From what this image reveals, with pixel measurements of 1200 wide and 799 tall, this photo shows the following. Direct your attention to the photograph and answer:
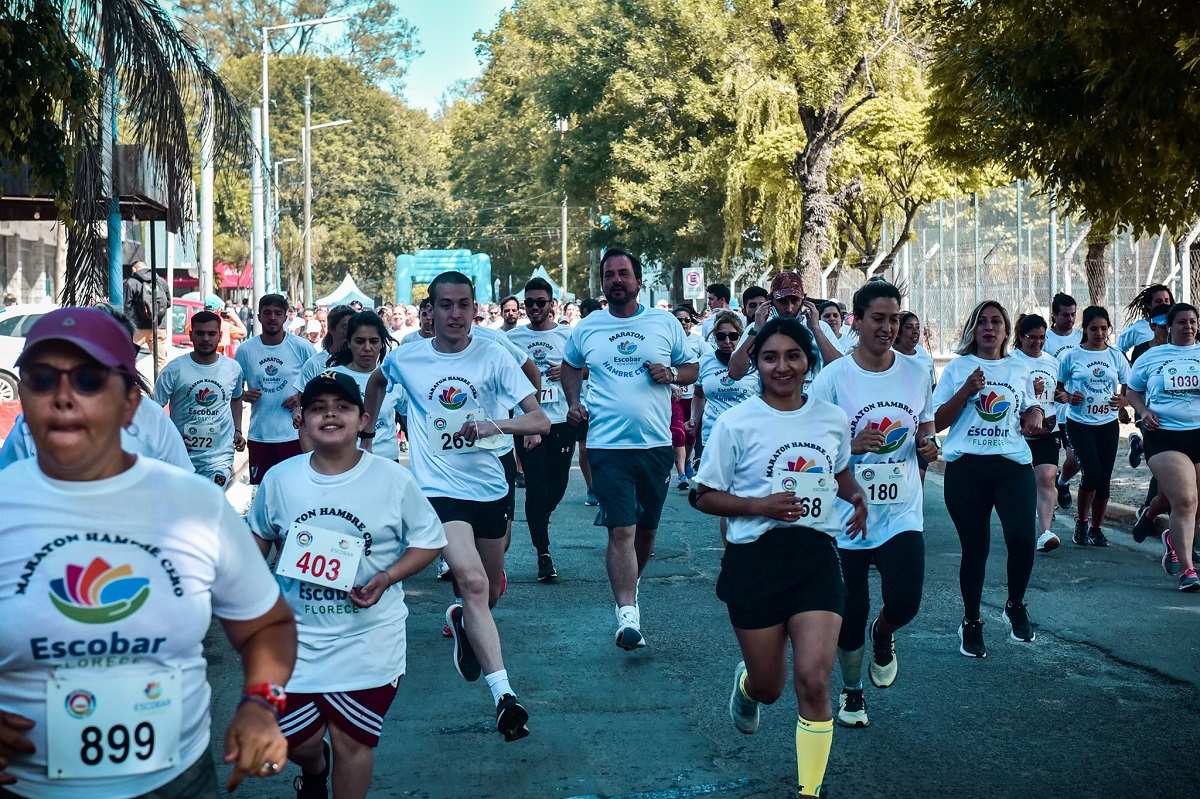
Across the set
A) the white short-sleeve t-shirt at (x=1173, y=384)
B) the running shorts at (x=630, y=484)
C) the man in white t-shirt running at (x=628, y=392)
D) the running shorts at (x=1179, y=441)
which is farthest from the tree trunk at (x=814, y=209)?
the running shorts at (x=630, y=484)

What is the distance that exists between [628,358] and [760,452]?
349 cm

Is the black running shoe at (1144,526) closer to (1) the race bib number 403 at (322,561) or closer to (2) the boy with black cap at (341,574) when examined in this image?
(2) the boy with black cap at (341,574)

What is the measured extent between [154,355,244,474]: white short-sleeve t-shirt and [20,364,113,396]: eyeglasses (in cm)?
767

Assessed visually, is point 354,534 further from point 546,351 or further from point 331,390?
point 546,351

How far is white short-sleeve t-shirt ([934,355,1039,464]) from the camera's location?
8.42 meters

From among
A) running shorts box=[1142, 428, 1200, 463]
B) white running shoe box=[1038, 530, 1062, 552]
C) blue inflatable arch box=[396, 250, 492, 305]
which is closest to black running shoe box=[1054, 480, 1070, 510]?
white running shoe box=[1038, 530, 1062, 552]

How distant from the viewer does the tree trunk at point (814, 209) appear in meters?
28.3

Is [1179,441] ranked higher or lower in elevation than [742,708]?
higher

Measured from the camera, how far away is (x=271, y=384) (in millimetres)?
11656

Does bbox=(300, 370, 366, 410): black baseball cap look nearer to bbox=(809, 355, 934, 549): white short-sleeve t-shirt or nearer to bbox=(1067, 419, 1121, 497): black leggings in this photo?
bbox=(809, 355, 934, 549): white short-sleeve t-shirt

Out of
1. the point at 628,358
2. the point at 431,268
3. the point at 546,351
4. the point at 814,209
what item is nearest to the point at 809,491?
the point at 628,358

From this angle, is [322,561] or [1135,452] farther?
[1135,452]

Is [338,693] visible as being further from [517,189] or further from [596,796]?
[517,189]

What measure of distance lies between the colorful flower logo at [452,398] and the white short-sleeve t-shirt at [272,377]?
411cm
